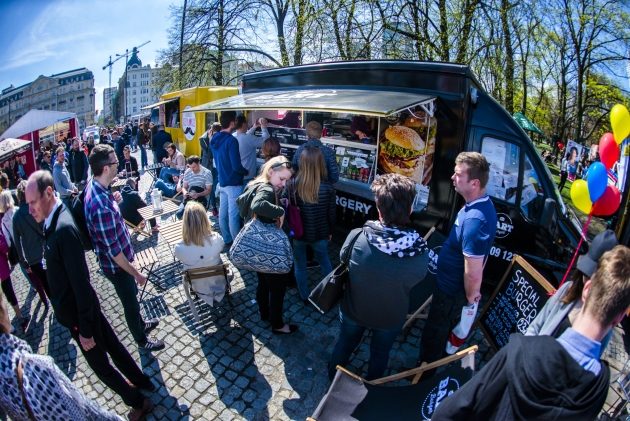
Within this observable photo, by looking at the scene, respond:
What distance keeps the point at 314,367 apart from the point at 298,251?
1.19 m

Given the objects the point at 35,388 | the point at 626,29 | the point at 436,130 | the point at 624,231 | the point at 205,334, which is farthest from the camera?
the point at 626,29

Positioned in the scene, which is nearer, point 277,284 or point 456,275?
point 456,275

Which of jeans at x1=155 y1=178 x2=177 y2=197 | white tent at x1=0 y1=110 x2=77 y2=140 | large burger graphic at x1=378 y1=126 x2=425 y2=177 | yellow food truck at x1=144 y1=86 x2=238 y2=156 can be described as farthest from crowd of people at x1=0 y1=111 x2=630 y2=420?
white tent at x1=0 y1=110 x2=77 y2=140

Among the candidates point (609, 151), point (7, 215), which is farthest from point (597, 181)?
point (7, 215)

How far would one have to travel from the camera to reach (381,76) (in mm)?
4629

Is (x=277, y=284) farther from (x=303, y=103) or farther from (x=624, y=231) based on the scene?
(x=624, y=231)

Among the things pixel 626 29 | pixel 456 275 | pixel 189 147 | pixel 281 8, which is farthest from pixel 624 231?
pixel 281 8

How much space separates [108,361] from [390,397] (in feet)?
7.03

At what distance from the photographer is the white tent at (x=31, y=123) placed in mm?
14045

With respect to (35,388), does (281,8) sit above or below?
above

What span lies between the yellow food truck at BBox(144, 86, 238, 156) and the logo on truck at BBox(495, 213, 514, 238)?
29.6 feet

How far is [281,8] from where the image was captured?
1555cm

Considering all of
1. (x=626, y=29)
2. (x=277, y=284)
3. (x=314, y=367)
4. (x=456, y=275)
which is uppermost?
(x=626, y=29)

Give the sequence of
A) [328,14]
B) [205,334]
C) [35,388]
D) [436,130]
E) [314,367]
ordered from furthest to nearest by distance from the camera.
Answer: [328,14]
[436,130]
[205,334]
[314,367]
[35,388]
